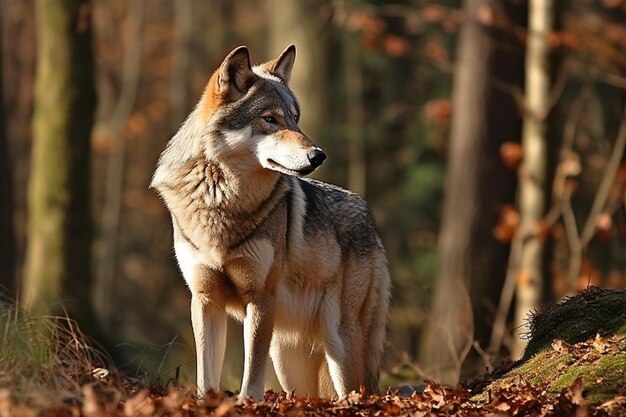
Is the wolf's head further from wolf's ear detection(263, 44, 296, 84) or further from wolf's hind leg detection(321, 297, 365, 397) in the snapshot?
wolf's hind leg detection(321, 297, 365, 397)

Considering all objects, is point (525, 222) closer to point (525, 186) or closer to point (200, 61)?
point (525, 186)

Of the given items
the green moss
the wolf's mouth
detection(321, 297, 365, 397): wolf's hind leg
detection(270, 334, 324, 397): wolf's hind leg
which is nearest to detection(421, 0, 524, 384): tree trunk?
detection(270, 334, 324, 397): wolf's hind leg

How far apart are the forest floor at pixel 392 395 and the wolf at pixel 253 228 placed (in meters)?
0.52

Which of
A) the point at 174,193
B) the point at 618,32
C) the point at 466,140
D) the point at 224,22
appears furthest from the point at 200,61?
the point at 174,193

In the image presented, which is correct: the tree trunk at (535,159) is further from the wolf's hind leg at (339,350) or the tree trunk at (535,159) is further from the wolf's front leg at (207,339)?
the wolf's front leg at (207,339)

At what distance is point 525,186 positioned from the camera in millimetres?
14031

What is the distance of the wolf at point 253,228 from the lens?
7.05m

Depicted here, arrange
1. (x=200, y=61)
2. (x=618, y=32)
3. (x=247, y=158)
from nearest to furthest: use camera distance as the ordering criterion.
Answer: (x=247, y=158), (x=618, y=32), (x=200, y=61)

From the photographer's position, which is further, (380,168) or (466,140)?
(380,168)

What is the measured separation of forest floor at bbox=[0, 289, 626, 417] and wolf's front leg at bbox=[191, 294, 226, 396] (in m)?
0.32

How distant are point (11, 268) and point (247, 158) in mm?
9448

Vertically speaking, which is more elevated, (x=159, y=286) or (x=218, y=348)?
(x=218, y=348)

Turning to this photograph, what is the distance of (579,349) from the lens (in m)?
6.72

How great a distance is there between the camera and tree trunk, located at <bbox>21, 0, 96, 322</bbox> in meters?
13.7
